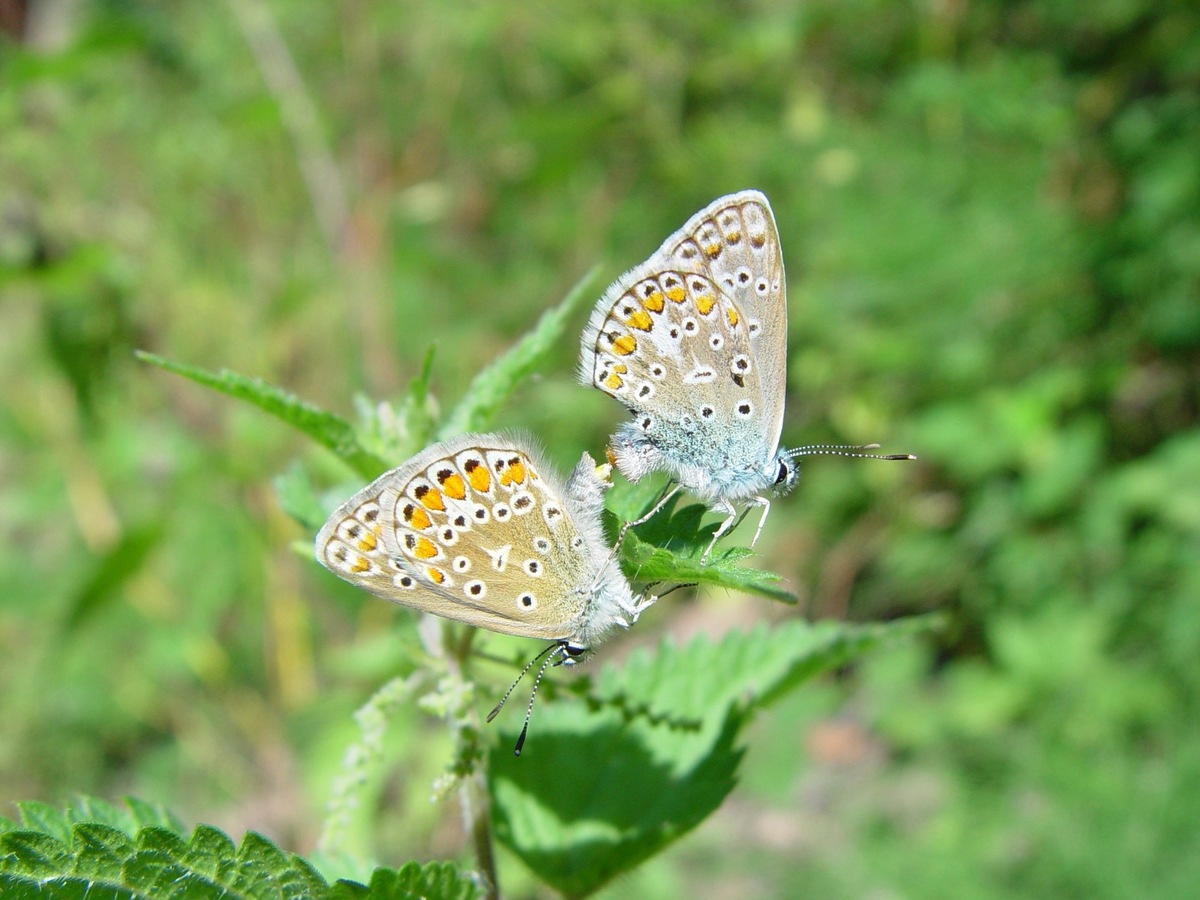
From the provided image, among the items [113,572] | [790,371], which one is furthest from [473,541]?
[790,371]

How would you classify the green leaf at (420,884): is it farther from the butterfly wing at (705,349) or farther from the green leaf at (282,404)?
the butterfly wing at (705,349)

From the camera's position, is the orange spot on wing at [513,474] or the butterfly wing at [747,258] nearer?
the orange spot on wing at [513,474]

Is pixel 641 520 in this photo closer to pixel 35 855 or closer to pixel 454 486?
pixel 454 486

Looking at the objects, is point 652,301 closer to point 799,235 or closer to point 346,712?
point 346,712

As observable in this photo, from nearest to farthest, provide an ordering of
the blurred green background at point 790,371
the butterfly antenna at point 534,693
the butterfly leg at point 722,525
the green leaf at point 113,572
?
the butterfly leg at point 722,525 → the butterfly antenna at point 534,693 → the green leaf at point 113,572 → the blurred green background at point 790,371

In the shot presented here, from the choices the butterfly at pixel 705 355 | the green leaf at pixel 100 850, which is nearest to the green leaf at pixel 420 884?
the green leaf at pixel 100 850

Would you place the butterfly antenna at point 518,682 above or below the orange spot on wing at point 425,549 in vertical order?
below

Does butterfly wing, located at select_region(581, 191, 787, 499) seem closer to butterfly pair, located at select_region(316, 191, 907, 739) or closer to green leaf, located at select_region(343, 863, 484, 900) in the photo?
butterfly pair, located at select_region(316, 191, 907, 739)

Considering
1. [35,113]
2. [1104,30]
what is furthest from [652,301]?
[1104,30]
